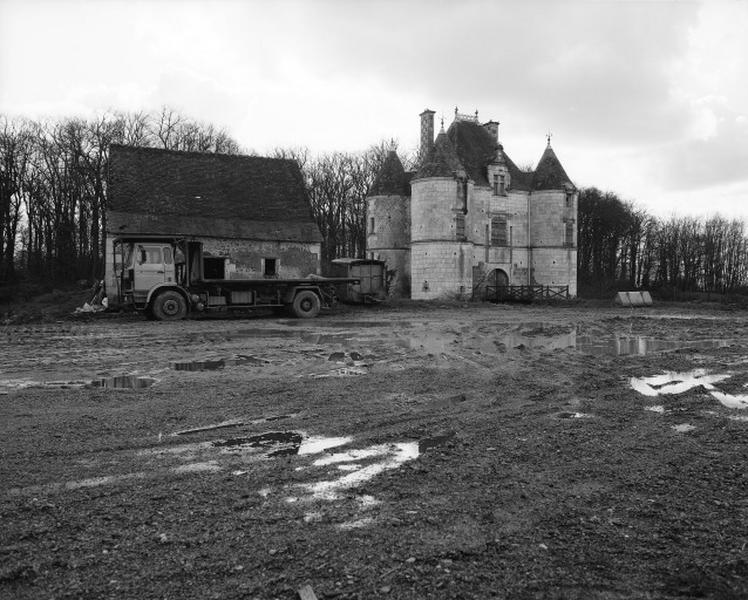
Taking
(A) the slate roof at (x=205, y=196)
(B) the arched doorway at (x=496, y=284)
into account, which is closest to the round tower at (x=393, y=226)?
(B) the arched doorway at (x=496, y=284)

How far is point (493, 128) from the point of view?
1805 inches

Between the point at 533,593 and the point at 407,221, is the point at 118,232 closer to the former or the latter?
the point at 407,221

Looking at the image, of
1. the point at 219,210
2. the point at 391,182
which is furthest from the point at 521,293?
the point at 219,210

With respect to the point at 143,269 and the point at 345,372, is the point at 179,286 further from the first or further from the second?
the point at 345,372

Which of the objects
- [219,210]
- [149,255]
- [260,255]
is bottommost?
[149,255]

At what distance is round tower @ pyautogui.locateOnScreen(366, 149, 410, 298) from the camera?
142 ft

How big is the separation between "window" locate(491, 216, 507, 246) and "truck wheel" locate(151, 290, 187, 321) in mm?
25319

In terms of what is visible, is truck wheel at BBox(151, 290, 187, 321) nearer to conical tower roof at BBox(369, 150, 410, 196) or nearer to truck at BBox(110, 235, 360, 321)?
truck at BBox(110, 235, 360, 321)

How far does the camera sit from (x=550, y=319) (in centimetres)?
2497

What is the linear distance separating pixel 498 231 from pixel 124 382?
3569 centimetres

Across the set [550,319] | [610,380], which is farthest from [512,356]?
[550,319]

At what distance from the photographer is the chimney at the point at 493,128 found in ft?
150

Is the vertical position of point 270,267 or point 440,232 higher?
point 440,232

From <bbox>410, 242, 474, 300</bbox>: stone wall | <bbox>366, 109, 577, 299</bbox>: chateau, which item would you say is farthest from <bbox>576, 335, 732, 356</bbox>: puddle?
<bbox>366, 109, 577, 299</bbox>: chateau
